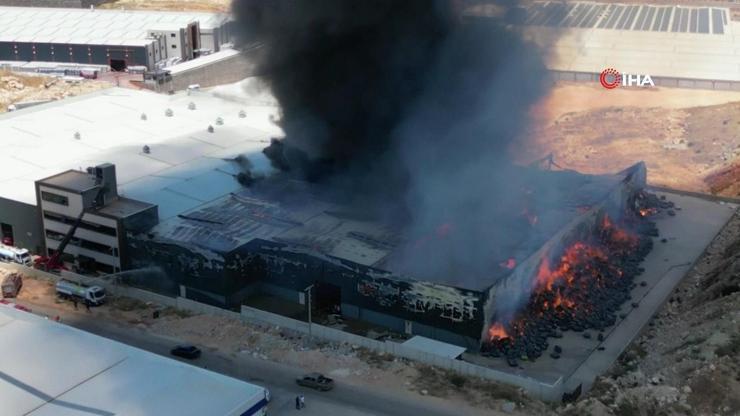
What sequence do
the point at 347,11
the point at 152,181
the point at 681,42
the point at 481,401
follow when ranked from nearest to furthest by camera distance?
the point at 481,401
the point at 347,11
the point at 152,181
the point at 681,42

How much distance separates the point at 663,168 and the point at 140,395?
1977 inches

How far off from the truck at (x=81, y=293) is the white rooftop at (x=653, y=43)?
56477mm

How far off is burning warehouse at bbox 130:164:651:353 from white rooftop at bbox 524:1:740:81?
41.3m

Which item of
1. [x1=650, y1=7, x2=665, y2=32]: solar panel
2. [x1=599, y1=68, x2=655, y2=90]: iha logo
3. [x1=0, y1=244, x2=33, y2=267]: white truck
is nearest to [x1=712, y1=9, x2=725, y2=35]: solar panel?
[x1=650, y1=7, x2=665, y2=32]: solar panel

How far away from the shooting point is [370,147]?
50.6 m

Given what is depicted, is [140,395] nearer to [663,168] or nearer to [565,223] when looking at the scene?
[565,223]

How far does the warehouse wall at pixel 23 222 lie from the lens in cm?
4931

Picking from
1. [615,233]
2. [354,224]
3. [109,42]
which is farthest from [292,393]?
[109,42]

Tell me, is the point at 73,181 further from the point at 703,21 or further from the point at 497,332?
the point at 703,21

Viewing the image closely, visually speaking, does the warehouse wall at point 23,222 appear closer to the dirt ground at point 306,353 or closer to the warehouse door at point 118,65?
the dirt ground at point 306,353

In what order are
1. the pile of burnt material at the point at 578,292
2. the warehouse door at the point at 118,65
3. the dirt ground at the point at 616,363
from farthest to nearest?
the warehouse door at the point at 118,65 < the pile of burnt material at the point at 578,292 < the dirt ground at the point at 616,363

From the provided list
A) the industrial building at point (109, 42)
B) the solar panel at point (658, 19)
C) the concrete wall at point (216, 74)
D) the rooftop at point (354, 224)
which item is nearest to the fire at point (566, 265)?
the rooftop at point (354, 224)

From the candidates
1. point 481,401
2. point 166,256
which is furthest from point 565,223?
point 166,256

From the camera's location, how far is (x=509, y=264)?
41594 mm
